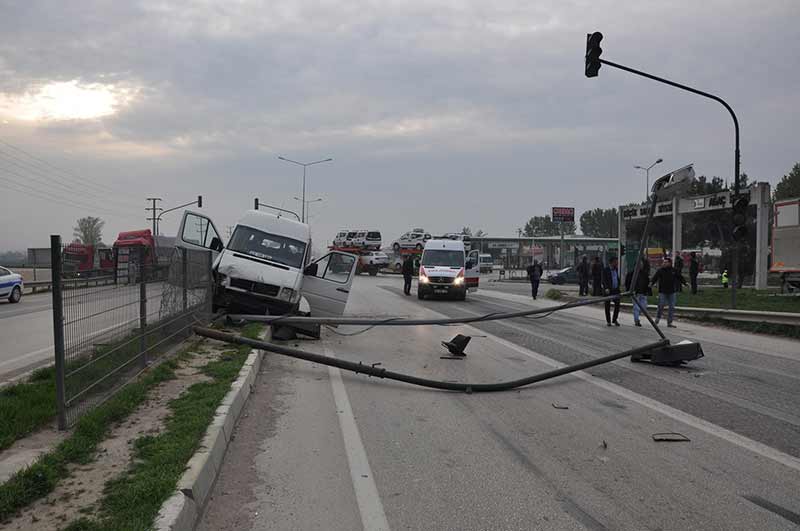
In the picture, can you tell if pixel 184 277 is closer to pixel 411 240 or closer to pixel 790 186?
pixel 411 240

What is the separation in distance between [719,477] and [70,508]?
183 inches

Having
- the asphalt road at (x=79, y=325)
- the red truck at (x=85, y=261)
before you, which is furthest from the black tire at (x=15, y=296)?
the red truck at (x=85, y=261)

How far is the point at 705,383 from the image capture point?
348 inches

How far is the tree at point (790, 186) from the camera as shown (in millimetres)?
64438

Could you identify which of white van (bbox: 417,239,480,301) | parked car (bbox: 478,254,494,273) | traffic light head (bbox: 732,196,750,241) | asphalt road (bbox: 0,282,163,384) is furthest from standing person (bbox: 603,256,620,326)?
parked car (bbox: 478,254,494,273)

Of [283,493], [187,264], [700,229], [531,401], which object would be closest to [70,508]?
[283,493]

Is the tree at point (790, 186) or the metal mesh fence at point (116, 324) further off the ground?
the tree at point (790, 186)

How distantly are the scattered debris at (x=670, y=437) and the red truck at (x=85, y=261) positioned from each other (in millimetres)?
5620

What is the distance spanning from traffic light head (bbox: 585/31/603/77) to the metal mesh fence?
38.2 feet

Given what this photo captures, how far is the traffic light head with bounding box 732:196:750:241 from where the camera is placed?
19.1 meters

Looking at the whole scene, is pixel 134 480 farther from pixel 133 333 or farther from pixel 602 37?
pixel 602 37

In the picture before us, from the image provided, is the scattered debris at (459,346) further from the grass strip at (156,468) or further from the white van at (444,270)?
the white van at (444,270)

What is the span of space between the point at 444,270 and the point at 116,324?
19.6 metres

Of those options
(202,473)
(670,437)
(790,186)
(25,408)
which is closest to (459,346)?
(670,437)
